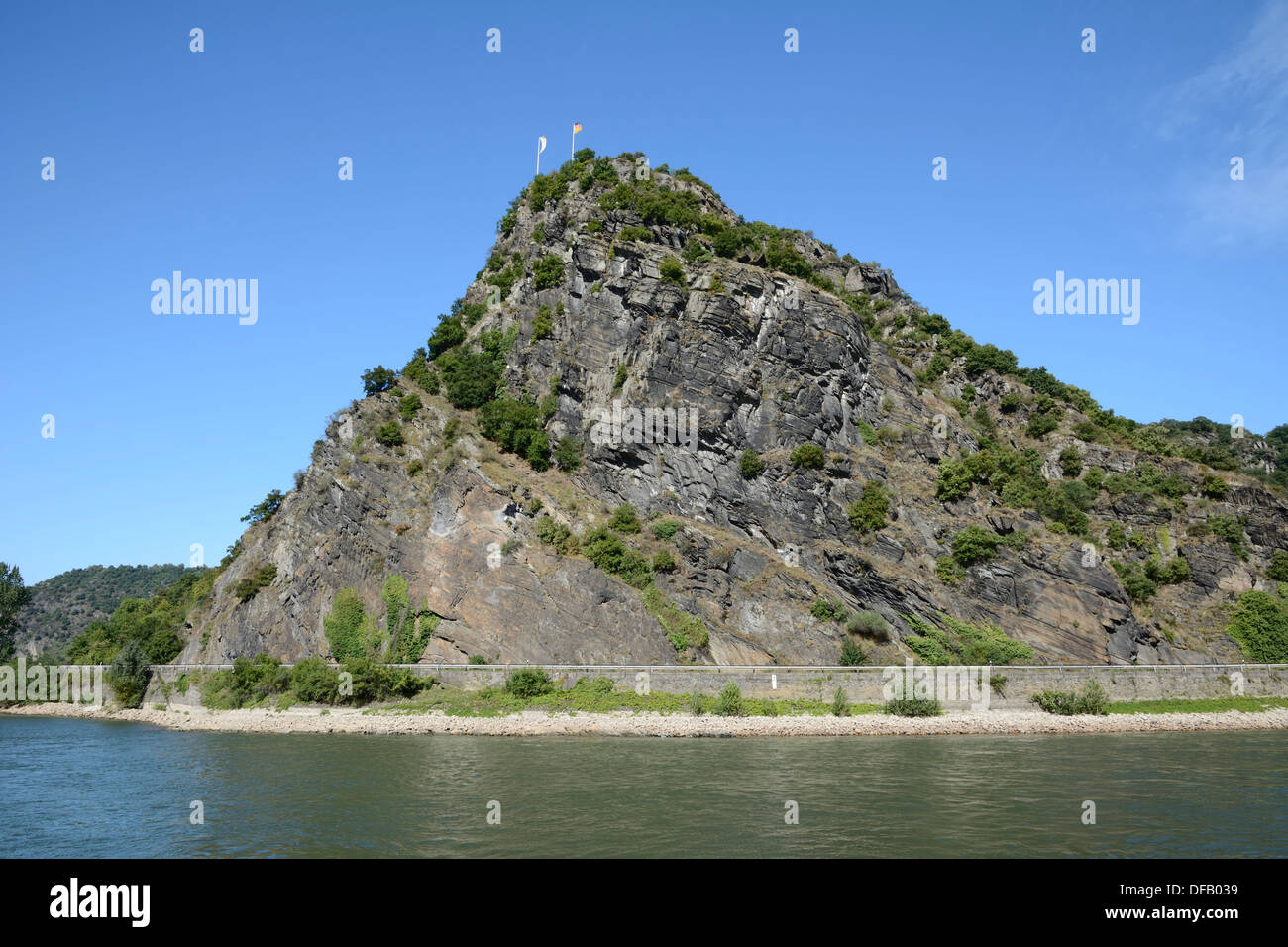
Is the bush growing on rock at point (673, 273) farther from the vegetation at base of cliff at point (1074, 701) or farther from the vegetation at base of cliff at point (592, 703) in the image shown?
the vegetation at base of cliff at point (1074, 701)

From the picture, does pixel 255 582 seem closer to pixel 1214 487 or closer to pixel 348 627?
pixel 348 627

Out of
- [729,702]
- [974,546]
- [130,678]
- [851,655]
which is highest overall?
[974,546]

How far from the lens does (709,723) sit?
42.4 metres

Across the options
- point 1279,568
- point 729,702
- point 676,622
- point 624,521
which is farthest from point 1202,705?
point 624,521

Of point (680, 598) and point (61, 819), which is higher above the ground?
point (680, 598)

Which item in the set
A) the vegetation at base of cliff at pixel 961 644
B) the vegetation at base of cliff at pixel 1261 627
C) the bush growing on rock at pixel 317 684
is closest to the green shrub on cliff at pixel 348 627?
the bush growing on rock at pixel 317 684

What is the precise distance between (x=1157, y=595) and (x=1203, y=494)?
40.8ft

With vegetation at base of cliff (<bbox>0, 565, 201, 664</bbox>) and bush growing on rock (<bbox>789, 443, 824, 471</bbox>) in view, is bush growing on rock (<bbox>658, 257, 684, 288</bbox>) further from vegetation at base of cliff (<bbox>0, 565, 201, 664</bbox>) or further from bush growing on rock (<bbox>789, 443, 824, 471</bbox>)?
vegetation at base of cliff (<bbox>0, 565, 201, 664</bbox>)

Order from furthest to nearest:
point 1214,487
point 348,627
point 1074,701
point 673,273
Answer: point 673,273
point 1214,487
point 348,627
point 1074,701

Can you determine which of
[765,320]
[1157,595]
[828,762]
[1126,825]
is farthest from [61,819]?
[1157,595]

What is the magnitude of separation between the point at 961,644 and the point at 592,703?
25.9m

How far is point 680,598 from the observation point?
5306cm
